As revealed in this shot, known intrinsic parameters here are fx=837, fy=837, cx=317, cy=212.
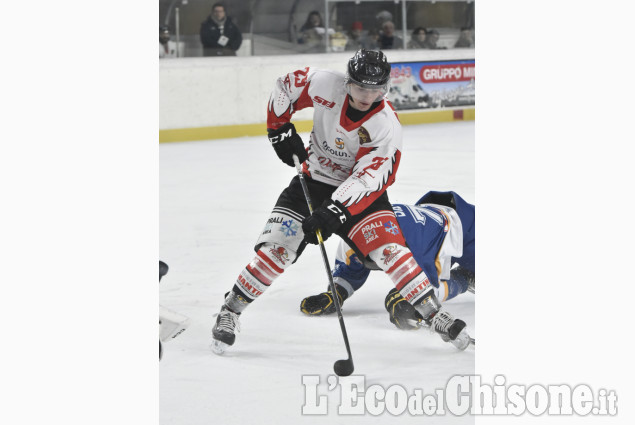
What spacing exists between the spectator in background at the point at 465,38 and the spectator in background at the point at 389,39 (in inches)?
38.3

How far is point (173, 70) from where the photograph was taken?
9820 mm

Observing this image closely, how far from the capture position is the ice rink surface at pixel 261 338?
2.47 m

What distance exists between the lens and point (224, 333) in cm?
298

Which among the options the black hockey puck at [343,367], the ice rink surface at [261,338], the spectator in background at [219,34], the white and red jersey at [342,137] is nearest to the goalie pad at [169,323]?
the ice rink surface at [261,338]

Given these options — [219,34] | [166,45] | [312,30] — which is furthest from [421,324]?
[312,30]

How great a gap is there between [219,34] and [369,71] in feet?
25.4

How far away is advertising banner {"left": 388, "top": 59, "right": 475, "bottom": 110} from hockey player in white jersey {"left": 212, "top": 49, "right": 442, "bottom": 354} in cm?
810

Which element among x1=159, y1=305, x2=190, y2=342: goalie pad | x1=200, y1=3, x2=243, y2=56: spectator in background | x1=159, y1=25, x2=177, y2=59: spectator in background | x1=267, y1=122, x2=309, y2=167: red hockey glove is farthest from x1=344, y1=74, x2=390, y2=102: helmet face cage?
x1=200, y1=3, x2=243, y2=56: spectator in background

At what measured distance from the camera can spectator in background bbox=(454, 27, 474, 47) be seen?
1221 centimetres

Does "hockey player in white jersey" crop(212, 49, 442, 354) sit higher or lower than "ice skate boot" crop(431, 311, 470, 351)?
higher

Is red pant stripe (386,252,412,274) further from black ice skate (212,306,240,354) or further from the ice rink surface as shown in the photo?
black ice skate (212,306,240,354)

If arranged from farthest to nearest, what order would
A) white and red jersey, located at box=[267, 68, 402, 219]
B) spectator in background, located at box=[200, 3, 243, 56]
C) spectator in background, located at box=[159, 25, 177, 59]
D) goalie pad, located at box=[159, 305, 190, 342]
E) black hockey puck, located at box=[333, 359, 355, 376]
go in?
spectator in background, located at box=[200, 3, 243, 56] → spectator in background, located at box=[159, 25, 177, 59] → white and red jersey, located at box=[267, 68, 402, 219] → black hockey puck, located at box=[333, 359, 355, 376] → goalie pad, located at box=[159, 305, 190, 342]
